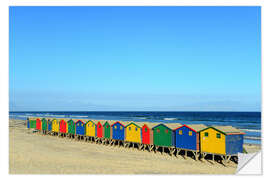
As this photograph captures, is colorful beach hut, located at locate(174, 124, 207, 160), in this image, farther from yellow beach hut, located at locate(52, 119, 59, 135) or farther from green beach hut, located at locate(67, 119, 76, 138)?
yellow beach hut, located at locate(52, 119, 59, 135)

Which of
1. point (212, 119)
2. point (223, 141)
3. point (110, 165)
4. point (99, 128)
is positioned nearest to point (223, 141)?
point (223, 141)

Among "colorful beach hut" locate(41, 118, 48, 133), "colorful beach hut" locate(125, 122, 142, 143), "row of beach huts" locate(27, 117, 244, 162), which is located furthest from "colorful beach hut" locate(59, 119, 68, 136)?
"colorful beach hut" locate(125, 122, 142, 143)

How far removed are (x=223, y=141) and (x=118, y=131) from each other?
12.7m

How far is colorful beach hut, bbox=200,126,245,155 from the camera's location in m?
20.8

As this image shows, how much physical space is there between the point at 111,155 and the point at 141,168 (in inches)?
233

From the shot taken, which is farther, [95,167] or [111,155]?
[111,155]

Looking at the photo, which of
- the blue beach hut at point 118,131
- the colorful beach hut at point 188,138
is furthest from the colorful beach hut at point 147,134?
the colorful beach hut at point 188,138

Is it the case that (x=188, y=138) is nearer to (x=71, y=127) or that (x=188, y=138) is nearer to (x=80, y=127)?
(x=80, y=127)

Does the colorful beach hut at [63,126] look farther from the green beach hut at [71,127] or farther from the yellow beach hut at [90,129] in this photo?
the yellow beach hut at [90,129]
